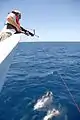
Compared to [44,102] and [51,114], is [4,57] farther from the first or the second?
[44,102]

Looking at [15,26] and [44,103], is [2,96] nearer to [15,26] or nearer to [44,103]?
[44,103]

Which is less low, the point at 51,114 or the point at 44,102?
the point at 51,114

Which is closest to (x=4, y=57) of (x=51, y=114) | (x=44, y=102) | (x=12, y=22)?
(x=12, y=22)

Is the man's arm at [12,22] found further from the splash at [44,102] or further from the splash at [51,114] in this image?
the splash at [44,102]

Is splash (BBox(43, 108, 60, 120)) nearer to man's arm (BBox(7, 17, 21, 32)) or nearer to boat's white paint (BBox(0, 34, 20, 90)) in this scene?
man's arm (BBox(7, 17, 21, 32))

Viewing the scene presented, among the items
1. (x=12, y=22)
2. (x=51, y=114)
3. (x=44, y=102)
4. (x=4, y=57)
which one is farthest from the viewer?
(x=44, y=102)

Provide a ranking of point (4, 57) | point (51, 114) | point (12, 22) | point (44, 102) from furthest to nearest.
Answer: point (44, 102) → point (51, 114) → point (12, 22) → point (4, 57)

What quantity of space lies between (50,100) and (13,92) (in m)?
3.88

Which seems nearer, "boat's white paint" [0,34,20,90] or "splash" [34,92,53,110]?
"boat's white paint" [0,34,20,90]

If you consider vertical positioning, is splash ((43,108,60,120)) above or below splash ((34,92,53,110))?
above

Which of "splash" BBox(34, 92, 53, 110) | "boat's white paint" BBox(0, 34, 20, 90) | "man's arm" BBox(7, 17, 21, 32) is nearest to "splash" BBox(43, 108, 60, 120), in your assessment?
"splash" BBox(34, 92, 53, 110)

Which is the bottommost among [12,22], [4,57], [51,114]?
[51,114]

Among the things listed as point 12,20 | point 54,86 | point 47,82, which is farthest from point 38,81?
point 12,20

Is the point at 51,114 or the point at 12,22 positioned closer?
the point at 12,22
